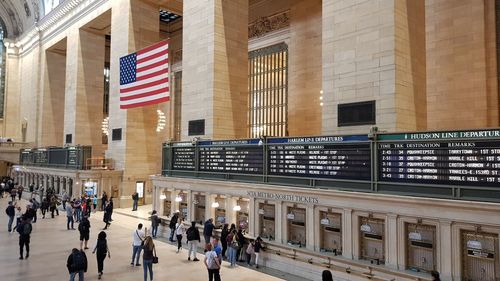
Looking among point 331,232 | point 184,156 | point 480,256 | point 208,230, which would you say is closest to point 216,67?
point 184,156

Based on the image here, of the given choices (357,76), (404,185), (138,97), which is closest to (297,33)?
(138,97)

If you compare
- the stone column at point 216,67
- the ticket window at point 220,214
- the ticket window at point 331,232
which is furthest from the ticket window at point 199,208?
the ticket window at point 331,232

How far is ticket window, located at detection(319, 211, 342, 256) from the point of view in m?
9.48

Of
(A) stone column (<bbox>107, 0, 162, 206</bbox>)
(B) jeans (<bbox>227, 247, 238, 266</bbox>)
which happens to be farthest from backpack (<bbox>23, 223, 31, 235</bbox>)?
(A) stone column (<bbox>107, 0, 162, 206</bbox>)

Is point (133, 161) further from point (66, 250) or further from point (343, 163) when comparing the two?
point (343, 163)

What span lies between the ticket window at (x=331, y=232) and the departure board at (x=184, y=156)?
21.4ft

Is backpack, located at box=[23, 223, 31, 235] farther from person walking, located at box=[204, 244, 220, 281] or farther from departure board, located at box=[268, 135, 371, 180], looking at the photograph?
departure board, located at box=[268, 135, 371, 180]

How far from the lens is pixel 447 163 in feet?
25.0

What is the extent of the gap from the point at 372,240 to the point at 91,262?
325 inches

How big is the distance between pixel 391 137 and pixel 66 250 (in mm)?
11107

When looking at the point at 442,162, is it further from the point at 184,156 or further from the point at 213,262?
the point at 184,156

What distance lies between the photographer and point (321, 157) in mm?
10055

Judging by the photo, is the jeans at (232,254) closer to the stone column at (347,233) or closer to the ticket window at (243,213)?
the ticket window at (243,213)

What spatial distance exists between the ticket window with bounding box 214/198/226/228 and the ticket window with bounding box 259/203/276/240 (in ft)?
6.46
